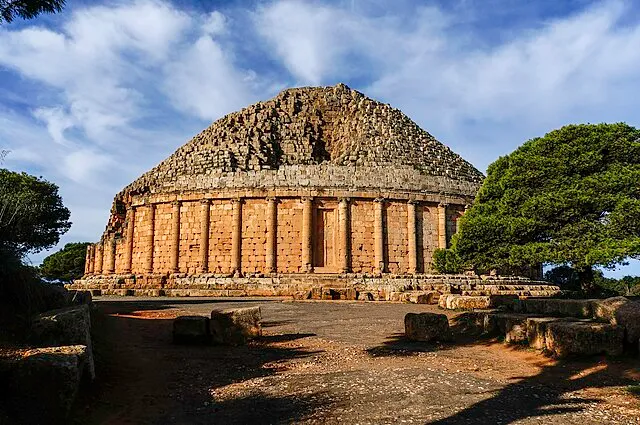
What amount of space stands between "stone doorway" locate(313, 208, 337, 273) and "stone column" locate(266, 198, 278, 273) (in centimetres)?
246

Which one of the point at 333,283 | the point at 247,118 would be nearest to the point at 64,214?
the point at 247,118

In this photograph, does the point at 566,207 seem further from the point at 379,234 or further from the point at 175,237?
the point at 175,237

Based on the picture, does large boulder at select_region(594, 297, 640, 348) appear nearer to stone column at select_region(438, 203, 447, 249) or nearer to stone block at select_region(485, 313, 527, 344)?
stone block at select_region(485, 313, 527, 344)

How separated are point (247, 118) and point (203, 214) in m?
8.71

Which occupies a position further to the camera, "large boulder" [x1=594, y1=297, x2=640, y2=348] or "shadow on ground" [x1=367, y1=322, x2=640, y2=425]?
"large boulder" [x1=594, y1=297, x2=640, y2=348]

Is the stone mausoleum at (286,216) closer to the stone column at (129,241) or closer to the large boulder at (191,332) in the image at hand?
the stone column at (129,241)

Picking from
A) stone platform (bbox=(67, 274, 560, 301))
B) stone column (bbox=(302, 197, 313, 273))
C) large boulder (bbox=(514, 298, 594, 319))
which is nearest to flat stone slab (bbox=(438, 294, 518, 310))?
large boulder (bbox=(514, 298, 594, 319))

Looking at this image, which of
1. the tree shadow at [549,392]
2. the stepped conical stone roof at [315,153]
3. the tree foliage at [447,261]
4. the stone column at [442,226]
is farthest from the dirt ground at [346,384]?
the stone column at [442,226]

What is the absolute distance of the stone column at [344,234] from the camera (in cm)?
2984

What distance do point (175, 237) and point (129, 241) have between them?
419 cm

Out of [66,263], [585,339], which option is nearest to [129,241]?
[585,339]

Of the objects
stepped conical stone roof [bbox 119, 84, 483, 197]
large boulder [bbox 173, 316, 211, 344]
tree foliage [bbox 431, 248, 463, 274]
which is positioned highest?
stepped conical stone roof [bbox 119, 84, 483, 197]

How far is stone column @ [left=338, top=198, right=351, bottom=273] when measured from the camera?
2984 cm

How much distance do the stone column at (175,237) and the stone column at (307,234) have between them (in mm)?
8077
